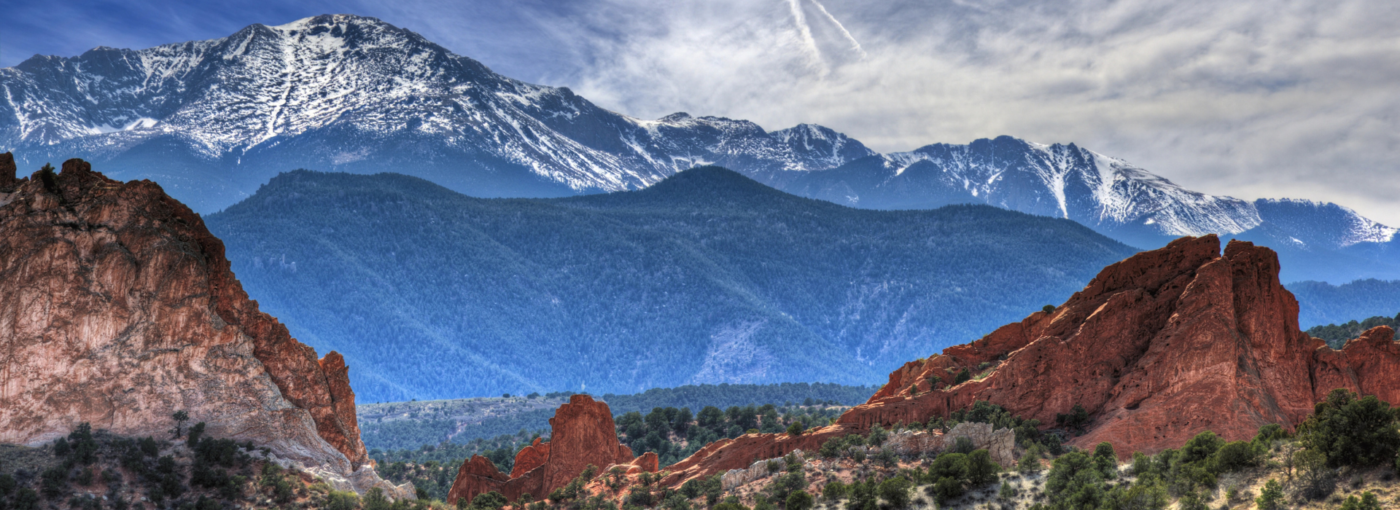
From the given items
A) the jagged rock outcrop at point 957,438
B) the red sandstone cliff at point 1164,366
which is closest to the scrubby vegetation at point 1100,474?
the jagged rock outcrop at point 957,438

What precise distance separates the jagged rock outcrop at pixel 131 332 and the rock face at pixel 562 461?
1812 centimetres

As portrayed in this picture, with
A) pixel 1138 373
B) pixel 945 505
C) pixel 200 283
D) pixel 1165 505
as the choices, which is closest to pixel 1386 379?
pixel 1138 373

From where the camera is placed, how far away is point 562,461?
95.1m

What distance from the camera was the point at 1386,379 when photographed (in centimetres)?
7556

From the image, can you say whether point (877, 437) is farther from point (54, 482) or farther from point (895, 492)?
point (54, 482)

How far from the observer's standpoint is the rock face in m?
94.8

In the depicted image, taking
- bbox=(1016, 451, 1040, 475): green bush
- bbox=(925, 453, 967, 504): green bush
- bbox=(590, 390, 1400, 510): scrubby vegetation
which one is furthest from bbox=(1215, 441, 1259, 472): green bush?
bbox=(925, 453, 967, 504): green bush

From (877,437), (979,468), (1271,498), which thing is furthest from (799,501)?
(1271,498)

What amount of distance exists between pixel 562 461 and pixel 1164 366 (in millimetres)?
44824

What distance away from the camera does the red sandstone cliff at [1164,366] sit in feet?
237

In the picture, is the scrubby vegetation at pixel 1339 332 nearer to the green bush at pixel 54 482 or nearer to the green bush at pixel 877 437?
the green bush at pixel 877 437

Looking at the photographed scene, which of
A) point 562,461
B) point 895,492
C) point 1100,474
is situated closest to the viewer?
point 1100,474

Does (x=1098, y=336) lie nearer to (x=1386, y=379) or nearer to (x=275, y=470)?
(x=1386, y=379)

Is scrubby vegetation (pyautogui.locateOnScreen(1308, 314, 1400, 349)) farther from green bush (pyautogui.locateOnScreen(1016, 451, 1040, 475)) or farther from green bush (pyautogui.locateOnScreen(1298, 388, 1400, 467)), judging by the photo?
green bush (pyautogui.locateOnScreen(1298, 388, 1400, 467))
